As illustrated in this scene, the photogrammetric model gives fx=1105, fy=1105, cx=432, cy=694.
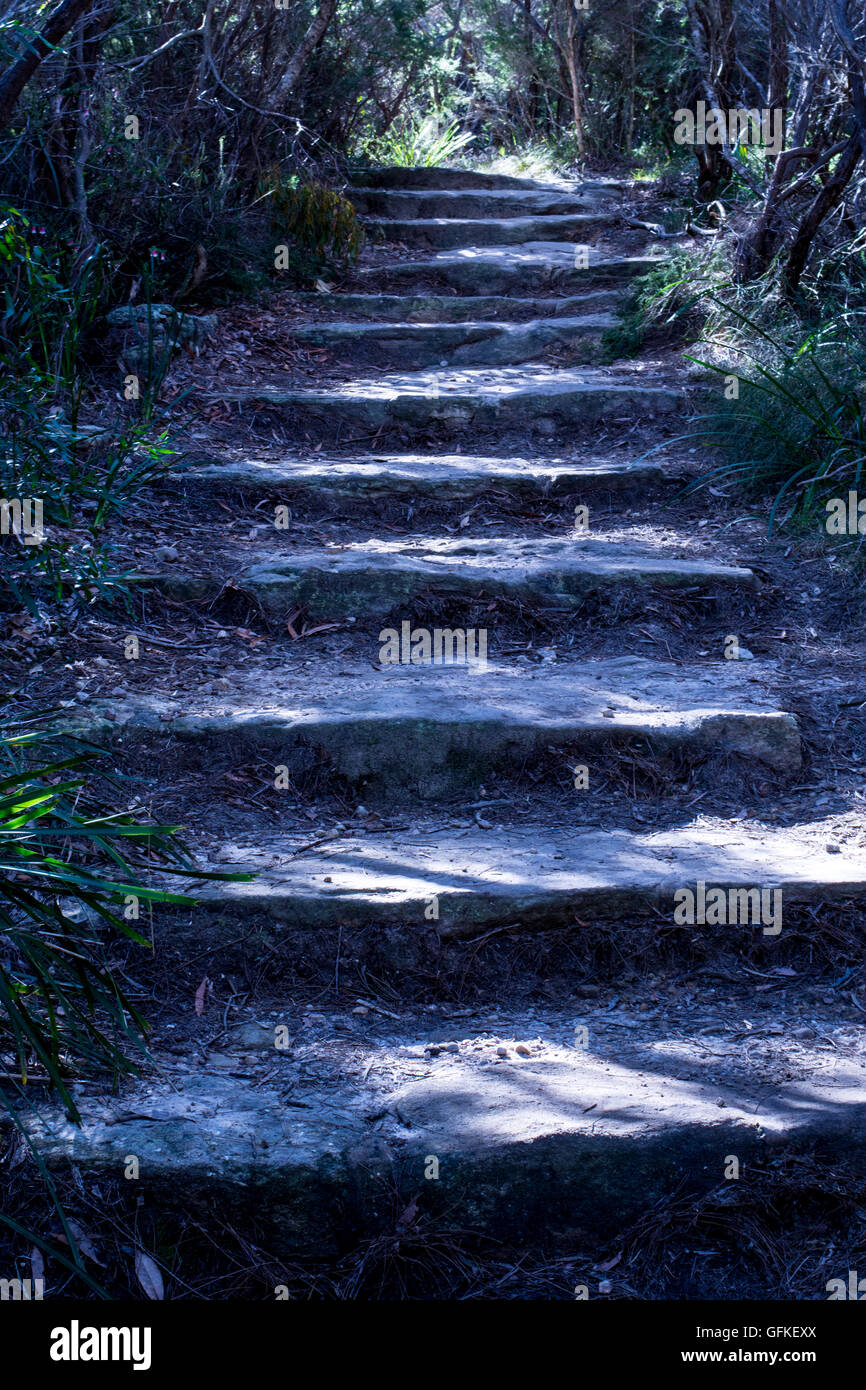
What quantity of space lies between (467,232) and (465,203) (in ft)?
1.89

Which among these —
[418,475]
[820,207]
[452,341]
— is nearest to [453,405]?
[418,475]

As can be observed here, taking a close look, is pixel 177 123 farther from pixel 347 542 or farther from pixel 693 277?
pixel 347 542

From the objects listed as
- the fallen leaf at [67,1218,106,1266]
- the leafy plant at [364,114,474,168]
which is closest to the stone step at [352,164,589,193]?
the leafy plant at [364,114,474,168]

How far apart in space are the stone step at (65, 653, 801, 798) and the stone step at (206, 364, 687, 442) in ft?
6.54

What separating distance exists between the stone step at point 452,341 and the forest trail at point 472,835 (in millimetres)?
762

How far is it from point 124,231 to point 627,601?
3.25 m

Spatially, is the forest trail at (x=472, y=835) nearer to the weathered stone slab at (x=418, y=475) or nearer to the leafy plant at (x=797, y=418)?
the weathered stone slab at (x=418, y=475)

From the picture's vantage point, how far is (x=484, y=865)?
8.40 ft

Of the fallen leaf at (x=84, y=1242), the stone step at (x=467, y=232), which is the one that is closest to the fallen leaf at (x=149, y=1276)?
the fallen leaf at (x=84, y=1242)

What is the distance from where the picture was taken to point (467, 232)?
279 inches

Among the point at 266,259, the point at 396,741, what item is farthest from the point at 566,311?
the point at 396,741

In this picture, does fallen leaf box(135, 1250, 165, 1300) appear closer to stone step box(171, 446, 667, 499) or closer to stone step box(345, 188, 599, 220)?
stone step box(171, 446, 667, 499)

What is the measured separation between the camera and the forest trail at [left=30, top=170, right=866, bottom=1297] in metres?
1.97

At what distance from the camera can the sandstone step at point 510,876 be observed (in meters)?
2.41
